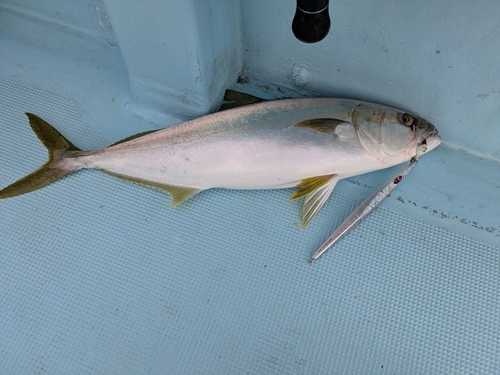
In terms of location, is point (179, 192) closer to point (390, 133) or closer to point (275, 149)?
point (275, 149)

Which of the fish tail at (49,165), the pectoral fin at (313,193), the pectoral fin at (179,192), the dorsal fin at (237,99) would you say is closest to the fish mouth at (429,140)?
the pectoral fin at (313,193)

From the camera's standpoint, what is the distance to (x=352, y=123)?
1.68 metres

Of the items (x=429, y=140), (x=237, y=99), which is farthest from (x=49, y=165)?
(x=429, y=140)

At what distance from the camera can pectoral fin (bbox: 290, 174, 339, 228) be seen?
1713 mm

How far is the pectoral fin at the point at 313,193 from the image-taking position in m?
1.71

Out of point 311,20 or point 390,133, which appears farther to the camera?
point 390,133

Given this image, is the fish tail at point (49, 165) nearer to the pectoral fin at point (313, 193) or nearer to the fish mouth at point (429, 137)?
the pectoral fin at point (313, 193)

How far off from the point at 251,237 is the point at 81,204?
777 millimetres

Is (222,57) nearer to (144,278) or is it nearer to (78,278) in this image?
(144,278)

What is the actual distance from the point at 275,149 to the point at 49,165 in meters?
1.00

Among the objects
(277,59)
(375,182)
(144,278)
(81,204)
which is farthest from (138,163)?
(375,182)

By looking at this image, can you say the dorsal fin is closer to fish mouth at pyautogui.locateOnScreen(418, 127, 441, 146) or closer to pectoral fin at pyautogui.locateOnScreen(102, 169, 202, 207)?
pectoral fin at pyautogui.locateOnScreen(102, 169, 202, 207)

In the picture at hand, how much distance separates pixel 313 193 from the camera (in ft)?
5.71

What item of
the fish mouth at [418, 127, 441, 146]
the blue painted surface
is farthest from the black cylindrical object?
the fish mouth at [418, 127, 441, 146]
